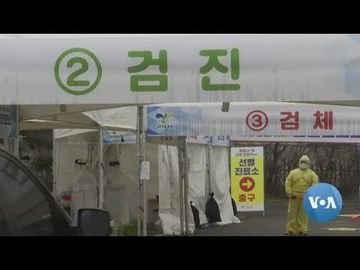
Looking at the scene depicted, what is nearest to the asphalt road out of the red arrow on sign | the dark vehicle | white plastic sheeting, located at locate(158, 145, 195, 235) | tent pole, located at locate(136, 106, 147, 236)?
white plastic sheeting, located at locate(158, 145, 195, 235)

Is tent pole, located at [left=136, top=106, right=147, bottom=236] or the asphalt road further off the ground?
tent pole, located at [left=136, top=106, right=147, bottom=236]

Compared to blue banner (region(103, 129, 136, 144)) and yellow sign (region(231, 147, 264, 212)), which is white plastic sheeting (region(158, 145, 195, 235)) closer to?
blue banner (region(103, 129, 136, 144))

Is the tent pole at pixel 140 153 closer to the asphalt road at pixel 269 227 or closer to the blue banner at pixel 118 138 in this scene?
the asphalt road at pixel 269 227

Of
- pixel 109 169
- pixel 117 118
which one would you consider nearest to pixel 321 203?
pixel 117 118

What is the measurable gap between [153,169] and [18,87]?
1178 cm

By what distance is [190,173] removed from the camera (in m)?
15.6

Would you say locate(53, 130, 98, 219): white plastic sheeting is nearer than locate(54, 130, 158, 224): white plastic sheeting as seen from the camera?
Yes

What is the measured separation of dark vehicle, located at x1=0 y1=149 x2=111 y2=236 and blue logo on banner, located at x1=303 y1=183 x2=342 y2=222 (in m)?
8.01

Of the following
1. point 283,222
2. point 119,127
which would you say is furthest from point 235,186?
point 119,127

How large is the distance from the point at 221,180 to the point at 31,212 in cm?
1401

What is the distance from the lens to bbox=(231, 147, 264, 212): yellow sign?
18.6m

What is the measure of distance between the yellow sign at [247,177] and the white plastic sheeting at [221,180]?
793mm

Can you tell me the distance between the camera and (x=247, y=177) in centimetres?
1861

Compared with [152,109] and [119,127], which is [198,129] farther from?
[119,127]
